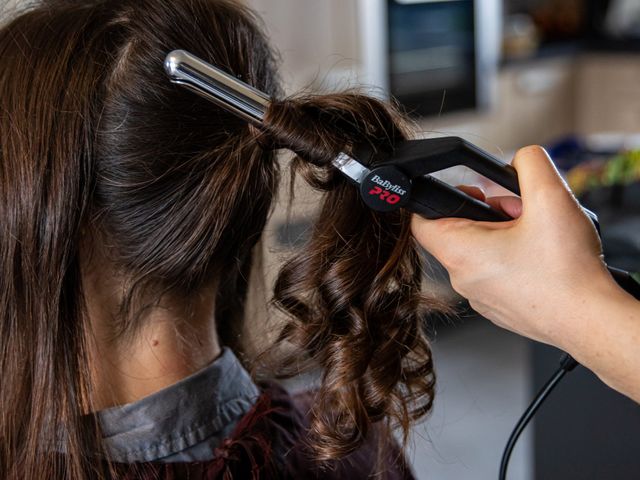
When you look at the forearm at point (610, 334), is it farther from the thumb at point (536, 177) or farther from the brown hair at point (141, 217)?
the brown hair at point (141, 217)

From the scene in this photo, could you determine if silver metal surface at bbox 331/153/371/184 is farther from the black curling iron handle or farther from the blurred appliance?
the blurred appliance

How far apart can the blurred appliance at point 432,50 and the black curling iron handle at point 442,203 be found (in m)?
2.48

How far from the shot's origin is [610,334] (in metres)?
0.59

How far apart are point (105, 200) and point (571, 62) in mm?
3885

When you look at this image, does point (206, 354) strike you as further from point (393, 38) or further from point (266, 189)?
point (393, 38)

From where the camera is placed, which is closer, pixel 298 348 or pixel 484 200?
pixel 484 200

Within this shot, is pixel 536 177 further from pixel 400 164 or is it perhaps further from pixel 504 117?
pixel 504 117

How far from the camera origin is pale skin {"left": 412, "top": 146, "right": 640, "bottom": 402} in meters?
0.59

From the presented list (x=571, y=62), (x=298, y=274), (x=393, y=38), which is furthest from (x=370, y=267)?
(x=571, y=62)

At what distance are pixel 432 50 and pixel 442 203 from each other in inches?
118

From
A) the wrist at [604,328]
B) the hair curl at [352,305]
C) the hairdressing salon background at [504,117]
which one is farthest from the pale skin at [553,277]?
the hairdressing salon background at [504,117]

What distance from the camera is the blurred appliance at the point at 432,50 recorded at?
3.19m

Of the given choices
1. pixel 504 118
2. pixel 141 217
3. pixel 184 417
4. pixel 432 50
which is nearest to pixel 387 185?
pixel 141 217

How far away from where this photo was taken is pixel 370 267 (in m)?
0.78
